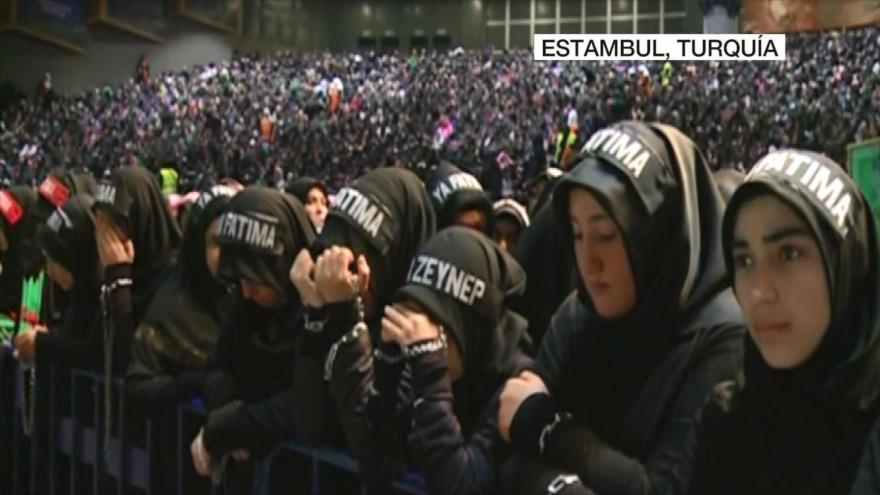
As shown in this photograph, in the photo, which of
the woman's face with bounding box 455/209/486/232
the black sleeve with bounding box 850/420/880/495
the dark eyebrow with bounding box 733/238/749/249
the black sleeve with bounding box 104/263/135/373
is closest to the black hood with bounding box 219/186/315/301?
the woman's face with bounding box 455/209/486/232

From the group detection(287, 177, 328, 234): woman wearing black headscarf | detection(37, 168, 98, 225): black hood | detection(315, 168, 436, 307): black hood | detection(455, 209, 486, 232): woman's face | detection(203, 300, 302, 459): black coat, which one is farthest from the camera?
detection(37, 168, 98, 225): black hood

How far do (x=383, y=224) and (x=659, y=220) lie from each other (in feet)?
2.85

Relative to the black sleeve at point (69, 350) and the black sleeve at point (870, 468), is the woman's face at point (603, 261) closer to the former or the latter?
the black sleeve at point (870, 468)

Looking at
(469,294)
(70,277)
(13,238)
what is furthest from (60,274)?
(469,294)

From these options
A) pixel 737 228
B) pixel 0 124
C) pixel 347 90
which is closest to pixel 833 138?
pixel 737 228

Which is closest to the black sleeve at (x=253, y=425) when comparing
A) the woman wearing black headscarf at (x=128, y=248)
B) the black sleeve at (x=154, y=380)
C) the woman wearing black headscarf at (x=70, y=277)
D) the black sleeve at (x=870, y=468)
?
the black sleeve at (x=154, y=380)

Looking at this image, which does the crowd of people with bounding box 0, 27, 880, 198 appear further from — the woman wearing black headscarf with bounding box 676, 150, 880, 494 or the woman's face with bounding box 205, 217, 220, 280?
the woman wearing black headscarf with bounding box 676, 150, 880, 494

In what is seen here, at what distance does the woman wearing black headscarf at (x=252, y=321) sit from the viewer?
2676 millimetres

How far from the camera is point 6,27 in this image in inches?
848

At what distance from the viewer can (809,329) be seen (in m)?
1.39

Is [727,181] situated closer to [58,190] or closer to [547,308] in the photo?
[547,308]

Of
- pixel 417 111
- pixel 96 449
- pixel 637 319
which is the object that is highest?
pixel 417 111

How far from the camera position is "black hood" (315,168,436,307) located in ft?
7.99

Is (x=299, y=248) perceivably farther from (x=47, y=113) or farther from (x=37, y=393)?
(x=47, y=113)
